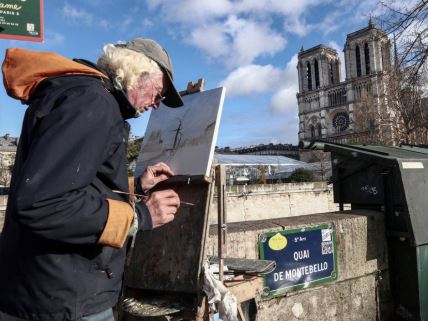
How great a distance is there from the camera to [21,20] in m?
5.71

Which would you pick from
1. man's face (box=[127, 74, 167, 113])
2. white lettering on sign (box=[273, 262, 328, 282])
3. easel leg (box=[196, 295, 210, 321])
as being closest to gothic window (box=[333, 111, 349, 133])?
white lettering on sign (box=[273, 262, 328, 282])

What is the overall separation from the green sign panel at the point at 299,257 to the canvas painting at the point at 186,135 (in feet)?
3.90

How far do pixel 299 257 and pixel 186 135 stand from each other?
1.74m

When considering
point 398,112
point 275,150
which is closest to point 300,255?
point 398,112

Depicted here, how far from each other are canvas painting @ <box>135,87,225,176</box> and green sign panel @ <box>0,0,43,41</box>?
10.7 feet

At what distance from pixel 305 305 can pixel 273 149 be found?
9842 cm

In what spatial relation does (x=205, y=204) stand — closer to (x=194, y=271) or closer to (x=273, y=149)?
(x=194, y=271)

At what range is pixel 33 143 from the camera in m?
1.58

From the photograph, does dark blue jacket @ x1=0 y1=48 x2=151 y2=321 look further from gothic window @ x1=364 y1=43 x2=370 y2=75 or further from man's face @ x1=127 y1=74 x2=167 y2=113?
gothic window @ x1=364 y1=43 x2=370 y2=75

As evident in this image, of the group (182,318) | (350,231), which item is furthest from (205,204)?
(350,231)

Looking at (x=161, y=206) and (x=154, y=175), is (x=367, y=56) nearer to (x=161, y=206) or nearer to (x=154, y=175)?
(x=154, y=175)

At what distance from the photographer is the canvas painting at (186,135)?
2.67 meters

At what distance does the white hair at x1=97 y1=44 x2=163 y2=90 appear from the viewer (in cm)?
197

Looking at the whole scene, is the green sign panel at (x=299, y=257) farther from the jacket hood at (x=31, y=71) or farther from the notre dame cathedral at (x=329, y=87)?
the notre dame cathedral at (x=329, y=87)
